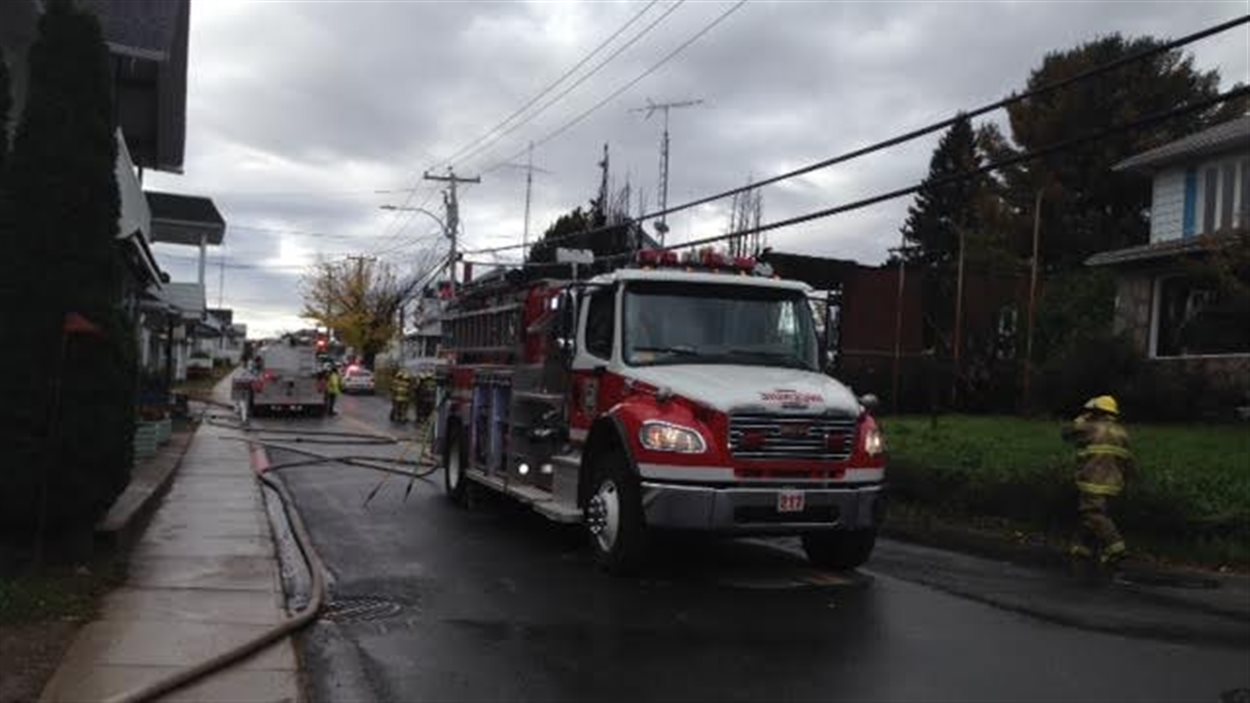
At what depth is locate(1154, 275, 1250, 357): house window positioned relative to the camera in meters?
25.2

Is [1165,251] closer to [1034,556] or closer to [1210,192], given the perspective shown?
[1210,192]

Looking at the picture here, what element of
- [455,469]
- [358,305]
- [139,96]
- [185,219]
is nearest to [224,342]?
[358,305]

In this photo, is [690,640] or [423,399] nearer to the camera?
[690,640]

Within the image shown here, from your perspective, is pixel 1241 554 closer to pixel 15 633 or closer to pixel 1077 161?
pixel 15 633

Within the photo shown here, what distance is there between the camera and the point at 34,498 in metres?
9.39

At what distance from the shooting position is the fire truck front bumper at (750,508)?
10.1 meters

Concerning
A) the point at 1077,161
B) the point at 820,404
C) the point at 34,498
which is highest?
the point at 1077,161

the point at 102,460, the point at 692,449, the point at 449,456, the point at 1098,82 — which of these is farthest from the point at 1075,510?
the point at 1098,82

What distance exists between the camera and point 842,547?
11.3 metres

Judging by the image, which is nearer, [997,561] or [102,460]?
[102,460]

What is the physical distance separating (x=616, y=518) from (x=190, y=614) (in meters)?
3.43

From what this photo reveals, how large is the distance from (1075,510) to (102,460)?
30.6ft

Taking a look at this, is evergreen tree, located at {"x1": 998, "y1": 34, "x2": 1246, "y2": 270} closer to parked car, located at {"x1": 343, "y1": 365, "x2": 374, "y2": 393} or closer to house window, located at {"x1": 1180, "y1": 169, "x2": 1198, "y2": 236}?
house window, located at {"x1": 1180, "y1": 169, "x2": 1198, "y2": 236}

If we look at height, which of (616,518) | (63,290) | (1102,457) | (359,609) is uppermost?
(63,290)
